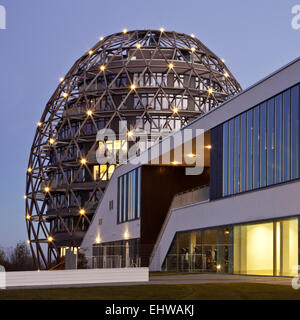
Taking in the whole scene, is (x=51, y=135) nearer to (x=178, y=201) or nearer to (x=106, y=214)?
(x=106, y=214)

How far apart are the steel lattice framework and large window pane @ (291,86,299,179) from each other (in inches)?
1555

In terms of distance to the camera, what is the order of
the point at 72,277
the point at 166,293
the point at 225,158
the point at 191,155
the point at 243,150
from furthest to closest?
the point at 191,155 → the point at 225,158 → the point at 243,150 → the point at 72,277 → the point at 166,293

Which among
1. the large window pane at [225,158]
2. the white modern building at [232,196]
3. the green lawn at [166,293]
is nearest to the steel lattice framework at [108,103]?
the white modern building at [232,196]

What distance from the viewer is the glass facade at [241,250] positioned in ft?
88.2

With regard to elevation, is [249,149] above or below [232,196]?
above

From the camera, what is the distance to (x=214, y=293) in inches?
726

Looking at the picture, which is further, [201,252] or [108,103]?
[108,103]

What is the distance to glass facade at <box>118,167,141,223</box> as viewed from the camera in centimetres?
4506

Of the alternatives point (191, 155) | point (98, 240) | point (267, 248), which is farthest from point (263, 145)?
point (98, 240)

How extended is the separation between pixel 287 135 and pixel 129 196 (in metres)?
21.0

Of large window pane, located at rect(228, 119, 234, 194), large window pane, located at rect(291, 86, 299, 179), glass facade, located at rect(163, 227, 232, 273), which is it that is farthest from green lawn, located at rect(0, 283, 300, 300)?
large window pane, located at rect(228, 119, 234, 194)

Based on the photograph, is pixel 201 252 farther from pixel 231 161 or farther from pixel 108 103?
pixel 108 103

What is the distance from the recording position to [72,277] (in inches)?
932

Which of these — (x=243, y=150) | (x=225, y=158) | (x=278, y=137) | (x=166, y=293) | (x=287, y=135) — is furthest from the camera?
(x=225, y=158)
